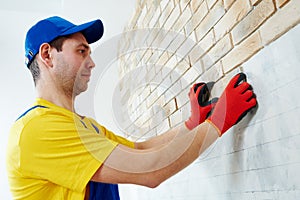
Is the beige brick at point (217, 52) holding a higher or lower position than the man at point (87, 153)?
higher

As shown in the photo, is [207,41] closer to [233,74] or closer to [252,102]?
[233,74]

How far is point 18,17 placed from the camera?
3.19 m

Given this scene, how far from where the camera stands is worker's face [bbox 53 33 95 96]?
4.26 feet

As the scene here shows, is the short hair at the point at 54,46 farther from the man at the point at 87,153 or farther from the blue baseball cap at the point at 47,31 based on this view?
the man at the point at 87,153

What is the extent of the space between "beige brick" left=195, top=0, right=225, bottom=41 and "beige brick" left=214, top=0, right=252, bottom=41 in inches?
1.2

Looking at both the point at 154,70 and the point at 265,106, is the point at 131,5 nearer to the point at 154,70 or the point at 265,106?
the point at 154,70

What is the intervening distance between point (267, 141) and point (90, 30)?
880 millimetres

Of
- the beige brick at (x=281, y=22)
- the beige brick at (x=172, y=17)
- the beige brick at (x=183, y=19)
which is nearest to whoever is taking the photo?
the beige brick at (x=281, y=22)

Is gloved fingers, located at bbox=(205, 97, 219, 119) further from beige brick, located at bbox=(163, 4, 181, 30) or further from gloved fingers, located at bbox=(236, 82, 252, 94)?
beige brick, located at bbox=(163, 4, 181, 30)

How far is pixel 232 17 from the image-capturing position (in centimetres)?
116

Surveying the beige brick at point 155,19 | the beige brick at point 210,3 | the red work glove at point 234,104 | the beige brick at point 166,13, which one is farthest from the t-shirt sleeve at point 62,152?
the beige brick at point 155,19

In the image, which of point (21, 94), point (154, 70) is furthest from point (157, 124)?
point (21, 94)

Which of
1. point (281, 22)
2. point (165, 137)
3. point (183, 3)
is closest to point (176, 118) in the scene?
point (165, 137)

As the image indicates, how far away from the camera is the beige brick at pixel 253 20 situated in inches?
38.6
